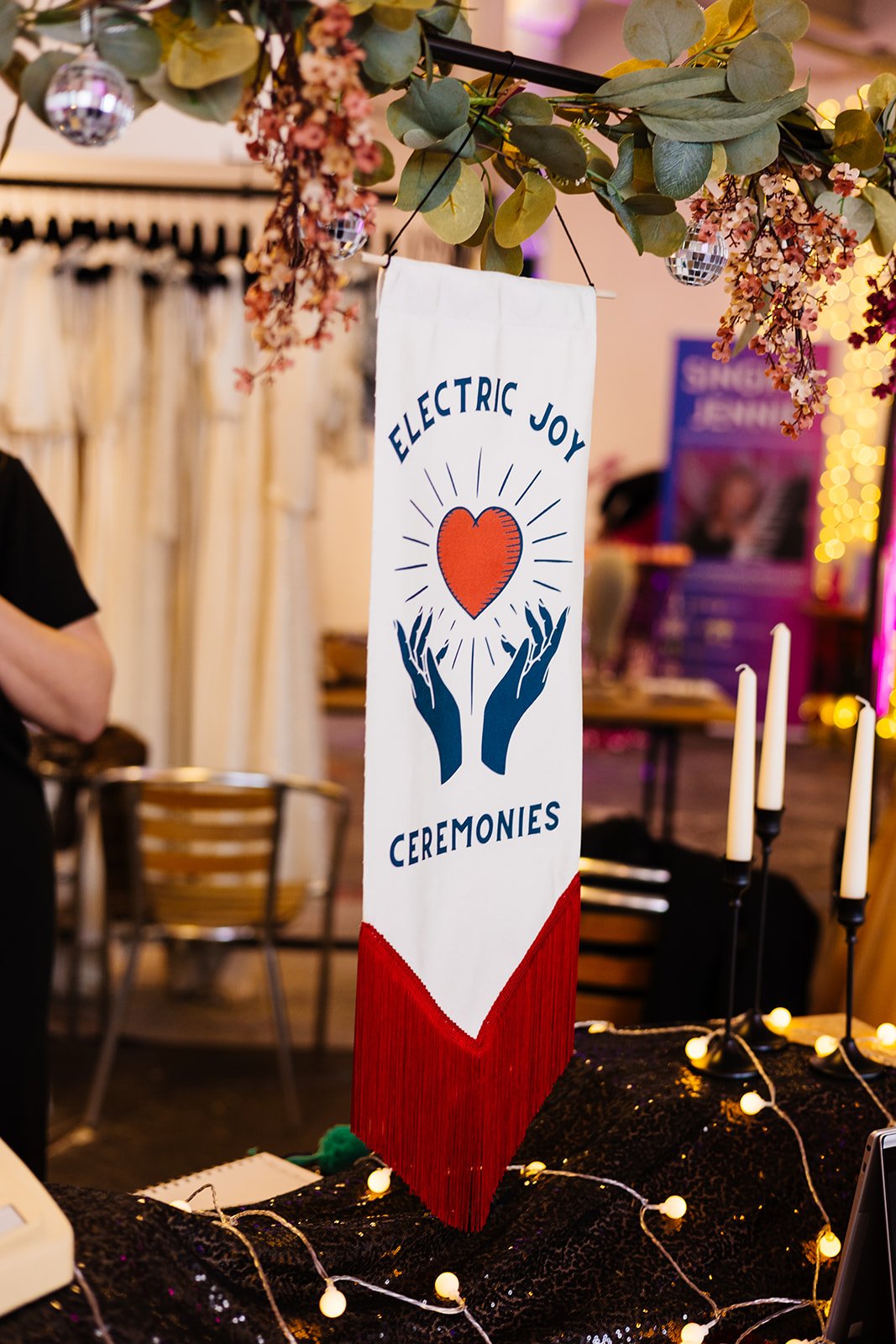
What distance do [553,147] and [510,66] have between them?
7cm

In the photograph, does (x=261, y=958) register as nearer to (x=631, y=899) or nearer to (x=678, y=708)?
(x=678, y=708)

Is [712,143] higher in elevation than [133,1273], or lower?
higher

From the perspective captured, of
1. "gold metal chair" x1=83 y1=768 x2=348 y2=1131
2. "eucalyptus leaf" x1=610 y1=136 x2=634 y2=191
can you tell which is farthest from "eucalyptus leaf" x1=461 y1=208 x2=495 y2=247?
"gold metal chair" x1=83 y1=768 x2=348 y2=1131

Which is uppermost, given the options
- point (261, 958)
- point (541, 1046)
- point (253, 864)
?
point (541, 1046)

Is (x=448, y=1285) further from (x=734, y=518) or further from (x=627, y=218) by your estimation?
(x=734, y=518)

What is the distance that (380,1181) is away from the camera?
1187mm

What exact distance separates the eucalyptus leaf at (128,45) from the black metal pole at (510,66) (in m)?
0.22

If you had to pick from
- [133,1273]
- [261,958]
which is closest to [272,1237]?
[133,1273]

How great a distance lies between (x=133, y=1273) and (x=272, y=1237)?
19cm

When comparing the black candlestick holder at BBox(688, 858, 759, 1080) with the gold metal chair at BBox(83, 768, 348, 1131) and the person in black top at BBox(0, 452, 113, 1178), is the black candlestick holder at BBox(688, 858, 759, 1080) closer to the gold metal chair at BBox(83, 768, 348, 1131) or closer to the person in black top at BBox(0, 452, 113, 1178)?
the person in black top at BBox(0, 452, 113, 1178)

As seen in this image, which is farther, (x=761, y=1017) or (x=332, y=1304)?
(x=761, y=1017)

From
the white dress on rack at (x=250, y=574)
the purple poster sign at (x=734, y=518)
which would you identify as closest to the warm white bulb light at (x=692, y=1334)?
the white dress on rack at (x=250, y=574)

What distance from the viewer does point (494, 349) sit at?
1.12 meters

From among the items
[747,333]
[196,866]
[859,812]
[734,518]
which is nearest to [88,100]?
[747,333]
